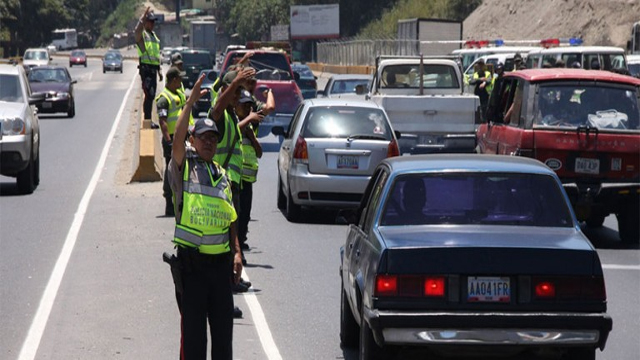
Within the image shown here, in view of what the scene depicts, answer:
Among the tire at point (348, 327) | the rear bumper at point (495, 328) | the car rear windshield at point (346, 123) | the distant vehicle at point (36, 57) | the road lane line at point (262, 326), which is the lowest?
the distant vehicle at point (36, 57)

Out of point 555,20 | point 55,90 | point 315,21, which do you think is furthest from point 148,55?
point 315,21

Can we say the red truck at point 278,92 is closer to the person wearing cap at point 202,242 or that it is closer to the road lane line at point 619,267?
the road lane line at point 619,267

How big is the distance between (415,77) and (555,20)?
146 ft

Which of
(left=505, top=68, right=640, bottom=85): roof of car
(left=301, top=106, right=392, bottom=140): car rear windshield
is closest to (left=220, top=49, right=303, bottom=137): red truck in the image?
(left=301, top=106, right=392, bottom=140): car rear windshield

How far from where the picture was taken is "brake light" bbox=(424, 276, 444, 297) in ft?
23.2

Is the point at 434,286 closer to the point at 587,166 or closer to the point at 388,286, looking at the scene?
the point at 388,286

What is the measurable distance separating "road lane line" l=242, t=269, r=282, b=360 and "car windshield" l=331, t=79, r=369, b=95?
1970 cm

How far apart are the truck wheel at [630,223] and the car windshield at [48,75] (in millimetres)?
26525

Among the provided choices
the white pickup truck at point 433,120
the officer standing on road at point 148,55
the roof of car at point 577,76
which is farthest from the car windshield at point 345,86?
the roof of car at point 577,76

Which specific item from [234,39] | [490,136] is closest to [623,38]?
[490,136]

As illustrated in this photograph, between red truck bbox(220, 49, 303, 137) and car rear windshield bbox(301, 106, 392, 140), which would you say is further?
red truck bbox(220, 49, 303, 137)

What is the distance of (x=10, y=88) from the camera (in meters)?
20.3

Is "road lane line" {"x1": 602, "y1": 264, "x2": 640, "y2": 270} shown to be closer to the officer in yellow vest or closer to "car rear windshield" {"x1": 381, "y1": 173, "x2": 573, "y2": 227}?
the officer in yellow vest

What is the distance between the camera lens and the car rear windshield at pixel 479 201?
7.81 meters
